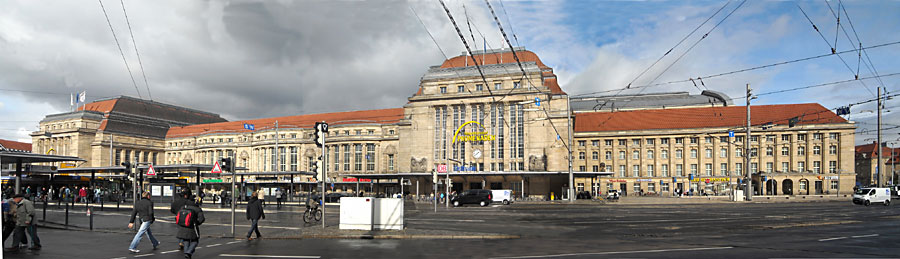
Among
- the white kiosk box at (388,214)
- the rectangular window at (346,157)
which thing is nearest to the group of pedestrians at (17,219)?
the white kiosk box at (388,214)

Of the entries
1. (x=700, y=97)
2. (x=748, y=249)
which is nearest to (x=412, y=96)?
(x=700, y=97)

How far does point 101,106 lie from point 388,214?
135 metres

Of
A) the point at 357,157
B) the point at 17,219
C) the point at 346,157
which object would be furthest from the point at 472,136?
the point at 17,219

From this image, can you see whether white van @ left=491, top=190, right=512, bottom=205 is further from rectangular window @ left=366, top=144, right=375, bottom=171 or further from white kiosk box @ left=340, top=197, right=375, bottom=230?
rectangular window @ left=366, top=144, right=375, bottom=171

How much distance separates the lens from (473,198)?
49969mm

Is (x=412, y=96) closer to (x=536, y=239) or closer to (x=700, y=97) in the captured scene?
(x=700, y=97)

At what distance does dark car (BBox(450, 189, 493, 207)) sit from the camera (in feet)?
162

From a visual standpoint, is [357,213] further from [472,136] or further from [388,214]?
[472,136]

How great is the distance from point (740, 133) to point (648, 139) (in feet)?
44.3

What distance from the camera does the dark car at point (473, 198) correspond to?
4934 centimetres

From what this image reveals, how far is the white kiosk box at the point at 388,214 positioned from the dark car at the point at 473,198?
29.0 m

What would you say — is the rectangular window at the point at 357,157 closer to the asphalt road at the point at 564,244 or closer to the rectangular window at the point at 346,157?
the rectangular window at the point at 346,157

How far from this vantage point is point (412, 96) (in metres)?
89.8

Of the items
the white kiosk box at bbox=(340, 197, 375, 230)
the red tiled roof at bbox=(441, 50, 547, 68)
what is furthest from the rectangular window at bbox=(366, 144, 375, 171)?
the white kiosk box at bbox=(340, 197, 375, 230)
